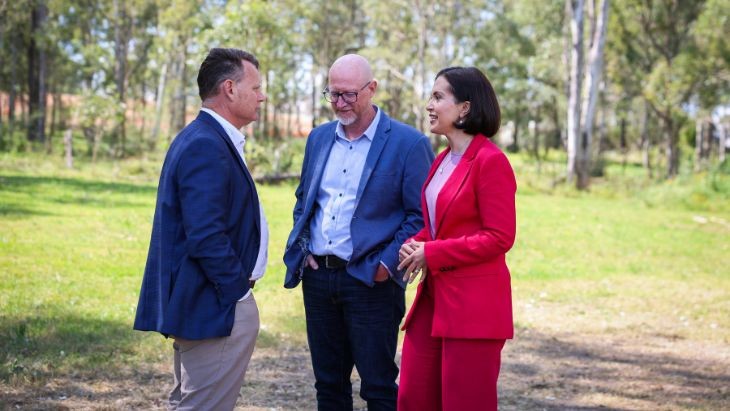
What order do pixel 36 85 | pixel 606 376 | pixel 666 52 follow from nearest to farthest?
1. pixel 606 376
2. pixel 666 52
3. pixel 36 85

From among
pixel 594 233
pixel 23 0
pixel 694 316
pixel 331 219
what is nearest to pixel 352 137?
pixel 331 219

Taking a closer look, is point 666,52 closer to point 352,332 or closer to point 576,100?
point 576,100

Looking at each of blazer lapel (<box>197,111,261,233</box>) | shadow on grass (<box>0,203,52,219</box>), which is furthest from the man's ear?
shadow on grass (<box>0,203,52,219</box>)

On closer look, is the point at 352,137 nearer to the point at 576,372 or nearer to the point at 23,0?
the point at 576,372

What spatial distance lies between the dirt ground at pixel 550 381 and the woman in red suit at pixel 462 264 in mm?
2507

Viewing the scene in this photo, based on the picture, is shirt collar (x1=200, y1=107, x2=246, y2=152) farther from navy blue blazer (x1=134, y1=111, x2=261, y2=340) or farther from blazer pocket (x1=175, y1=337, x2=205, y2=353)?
blazer pocket (x1=175, y1=337, x2=205, y2=353)

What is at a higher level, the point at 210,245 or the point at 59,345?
the point at 210,245

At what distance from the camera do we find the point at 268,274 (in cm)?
1154

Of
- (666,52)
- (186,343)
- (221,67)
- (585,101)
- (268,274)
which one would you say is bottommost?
(268,274)

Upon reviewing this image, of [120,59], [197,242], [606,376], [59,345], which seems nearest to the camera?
[197,242]

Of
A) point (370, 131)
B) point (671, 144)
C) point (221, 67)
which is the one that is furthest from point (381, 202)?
point (671, 144)

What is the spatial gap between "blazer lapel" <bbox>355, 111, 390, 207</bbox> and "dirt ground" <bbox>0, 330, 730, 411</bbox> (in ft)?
7.88

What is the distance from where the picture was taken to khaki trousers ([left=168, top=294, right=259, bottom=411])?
3.87 metres

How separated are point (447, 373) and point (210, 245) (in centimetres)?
121
